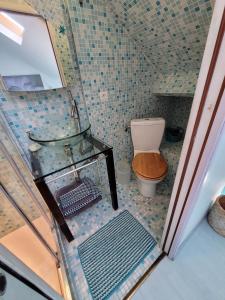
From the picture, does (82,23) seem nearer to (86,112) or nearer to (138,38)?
(138,38)

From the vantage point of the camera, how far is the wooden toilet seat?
1.27 m

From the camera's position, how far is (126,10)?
98 cm

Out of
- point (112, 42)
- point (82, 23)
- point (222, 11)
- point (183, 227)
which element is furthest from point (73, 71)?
point (183, 227)

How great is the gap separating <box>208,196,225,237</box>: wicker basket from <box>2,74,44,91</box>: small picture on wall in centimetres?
170

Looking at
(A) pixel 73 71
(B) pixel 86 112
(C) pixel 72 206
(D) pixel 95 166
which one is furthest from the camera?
(D) pixel 95 166

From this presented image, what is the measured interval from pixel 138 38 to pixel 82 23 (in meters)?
0.49

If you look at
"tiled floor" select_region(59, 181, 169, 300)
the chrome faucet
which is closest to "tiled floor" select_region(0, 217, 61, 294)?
"tiled floor" select_region(59, 181, 169, 300)

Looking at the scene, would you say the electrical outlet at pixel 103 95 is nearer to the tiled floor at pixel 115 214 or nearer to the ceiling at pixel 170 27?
the ceiling at pixel 170 27

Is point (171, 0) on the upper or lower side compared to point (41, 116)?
upper

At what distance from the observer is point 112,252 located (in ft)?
3.67

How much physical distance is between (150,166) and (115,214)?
0.62 metres

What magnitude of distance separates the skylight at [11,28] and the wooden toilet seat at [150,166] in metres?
1.33

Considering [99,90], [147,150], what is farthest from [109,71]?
[147,150]

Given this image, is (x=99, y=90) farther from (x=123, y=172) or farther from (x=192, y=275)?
(x=192, y=275)
